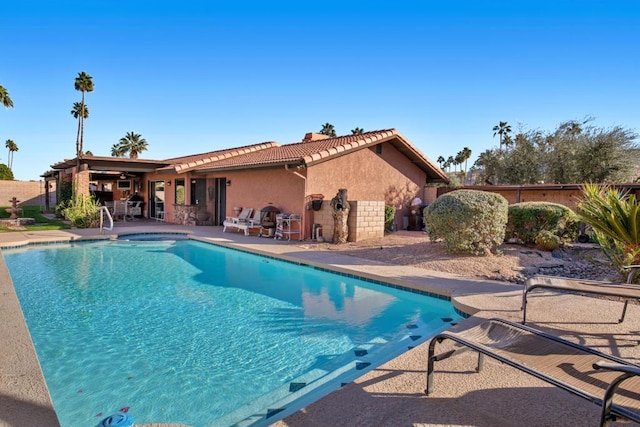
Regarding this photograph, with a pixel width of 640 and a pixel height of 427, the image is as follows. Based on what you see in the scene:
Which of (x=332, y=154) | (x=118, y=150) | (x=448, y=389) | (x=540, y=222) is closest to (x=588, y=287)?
(x=448, y=389)

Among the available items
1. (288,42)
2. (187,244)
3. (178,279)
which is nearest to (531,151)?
(288,42)

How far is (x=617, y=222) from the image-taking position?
688 centimetres

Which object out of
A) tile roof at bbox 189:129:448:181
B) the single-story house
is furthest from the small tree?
tile roof at bbox 189:129:448:181

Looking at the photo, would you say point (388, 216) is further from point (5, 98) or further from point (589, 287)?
point (5, 98)

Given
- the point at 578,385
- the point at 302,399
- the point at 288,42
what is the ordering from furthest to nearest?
1. the point at 288,42
2. the point at 302,399
3. the point at 578,385

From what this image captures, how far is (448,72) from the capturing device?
16922 millimetres

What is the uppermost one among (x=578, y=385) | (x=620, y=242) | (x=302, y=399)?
(x=620, y=242)

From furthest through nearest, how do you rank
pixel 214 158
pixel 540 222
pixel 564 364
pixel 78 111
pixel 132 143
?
pixel 132 143
pixel 78 111
pixel 214 158
pixel 540 222
pixel 564 364

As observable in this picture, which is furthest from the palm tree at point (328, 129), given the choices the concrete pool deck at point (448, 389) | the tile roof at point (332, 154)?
the concrete pool deck at point (448, 389)

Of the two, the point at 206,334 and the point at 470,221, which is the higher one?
the point at 470,221

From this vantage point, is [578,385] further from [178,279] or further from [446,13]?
[446,13]

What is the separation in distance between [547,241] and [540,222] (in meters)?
0.67

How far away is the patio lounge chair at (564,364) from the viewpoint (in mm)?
2227

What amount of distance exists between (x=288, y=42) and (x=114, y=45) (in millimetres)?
7715
